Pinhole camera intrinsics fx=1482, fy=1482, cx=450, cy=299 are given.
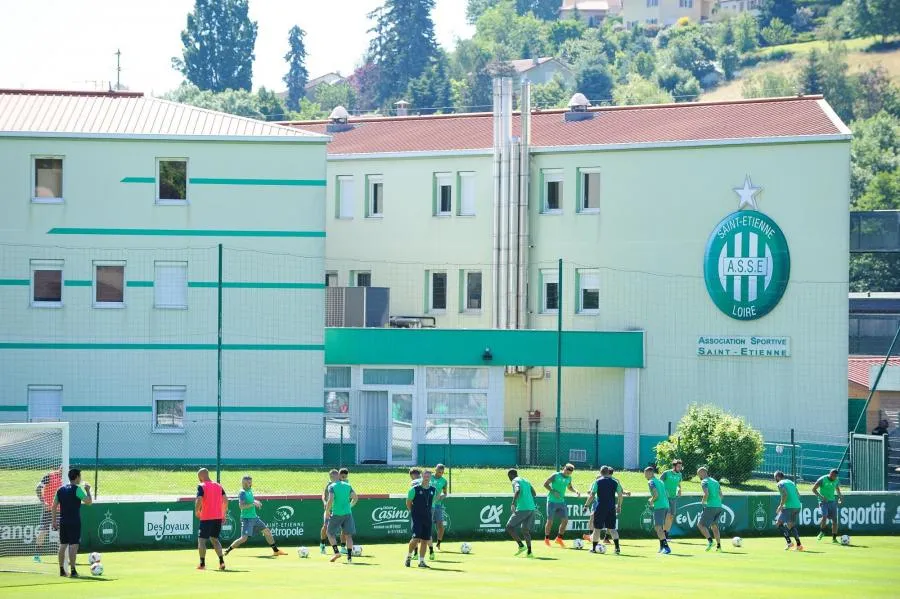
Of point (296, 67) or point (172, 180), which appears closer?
point (172, 180)

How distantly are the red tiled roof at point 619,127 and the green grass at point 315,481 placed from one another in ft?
35.3

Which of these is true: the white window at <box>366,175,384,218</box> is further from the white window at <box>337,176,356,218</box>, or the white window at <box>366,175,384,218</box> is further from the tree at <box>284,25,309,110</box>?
the tree at <box>284,25,309,110</box>

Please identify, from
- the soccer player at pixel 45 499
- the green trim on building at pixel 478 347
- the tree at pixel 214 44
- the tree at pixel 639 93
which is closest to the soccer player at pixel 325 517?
the soccer player at pixel 45 499

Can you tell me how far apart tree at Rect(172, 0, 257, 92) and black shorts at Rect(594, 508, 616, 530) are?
130203 mm

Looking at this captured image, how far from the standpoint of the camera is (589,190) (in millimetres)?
46125

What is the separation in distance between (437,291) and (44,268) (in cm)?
1294

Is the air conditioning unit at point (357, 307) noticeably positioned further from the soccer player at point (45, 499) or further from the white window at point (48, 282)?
the soccer player at point (45, 499)

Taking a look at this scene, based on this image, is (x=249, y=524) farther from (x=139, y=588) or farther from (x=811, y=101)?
(x=811, y=101)

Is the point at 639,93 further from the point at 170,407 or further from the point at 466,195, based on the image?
the point at 170,407

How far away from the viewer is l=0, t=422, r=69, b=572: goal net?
27.3m

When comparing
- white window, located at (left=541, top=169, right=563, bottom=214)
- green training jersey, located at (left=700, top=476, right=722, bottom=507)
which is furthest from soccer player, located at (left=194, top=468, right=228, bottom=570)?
white window, located at (left=541, top=169, right=563, bottom=214)

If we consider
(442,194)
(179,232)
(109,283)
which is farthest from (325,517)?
(442,194)

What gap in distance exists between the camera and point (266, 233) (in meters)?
42.3

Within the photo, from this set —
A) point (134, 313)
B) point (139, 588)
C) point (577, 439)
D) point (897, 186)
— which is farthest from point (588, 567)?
point (897, 186)
